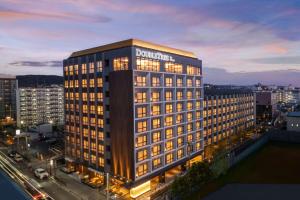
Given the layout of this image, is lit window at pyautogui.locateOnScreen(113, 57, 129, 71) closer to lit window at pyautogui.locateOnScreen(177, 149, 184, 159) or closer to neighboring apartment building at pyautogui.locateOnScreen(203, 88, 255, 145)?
lit window at pyautogui.locateOnScreen(177, 149, 184, 159)

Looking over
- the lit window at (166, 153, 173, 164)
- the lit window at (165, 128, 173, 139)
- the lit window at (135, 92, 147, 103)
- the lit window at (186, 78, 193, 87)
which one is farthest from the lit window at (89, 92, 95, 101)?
the lit window at (186, 78, 193, 87)

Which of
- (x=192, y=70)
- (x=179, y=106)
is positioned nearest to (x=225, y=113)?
(x=192, y=70)

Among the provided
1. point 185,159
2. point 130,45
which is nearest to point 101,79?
point 130,45

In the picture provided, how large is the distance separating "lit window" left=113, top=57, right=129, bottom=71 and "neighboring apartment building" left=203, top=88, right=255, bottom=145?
40.2 metres

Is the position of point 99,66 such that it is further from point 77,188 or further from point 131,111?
point 77,188

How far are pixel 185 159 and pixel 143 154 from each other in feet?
62.1

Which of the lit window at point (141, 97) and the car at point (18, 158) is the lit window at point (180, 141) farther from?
the car at point (18, 158)

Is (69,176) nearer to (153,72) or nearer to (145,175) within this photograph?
(145,175)

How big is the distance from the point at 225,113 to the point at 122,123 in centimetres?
5752

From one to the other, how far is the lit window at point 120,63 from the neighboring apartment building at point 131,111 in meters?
0.23

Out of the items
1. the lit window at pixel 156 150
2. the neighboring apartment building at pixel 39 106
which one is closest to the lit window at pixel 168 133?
the lit window at pixel 156 150

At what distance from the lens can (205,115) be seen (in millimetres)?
88938

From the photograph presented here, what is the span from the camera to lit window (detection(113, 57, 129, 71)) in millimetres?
57312

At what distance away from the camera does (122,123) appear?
5684 cm
